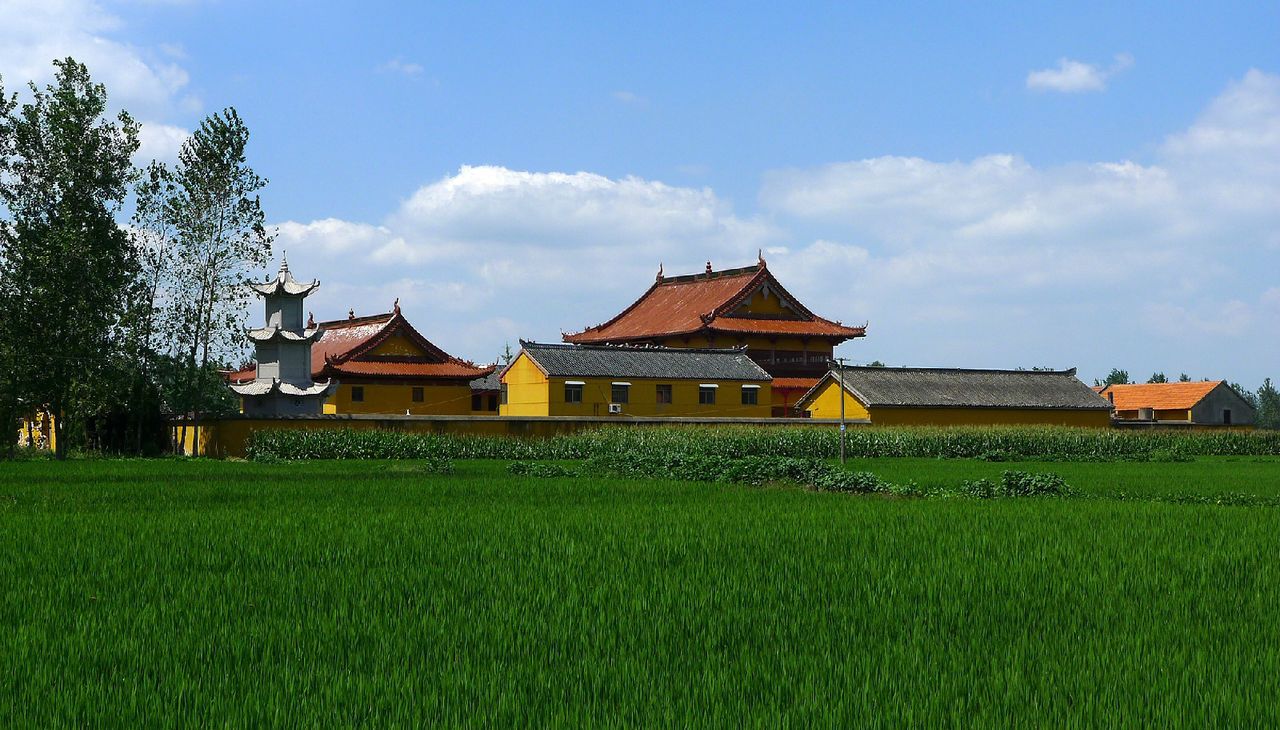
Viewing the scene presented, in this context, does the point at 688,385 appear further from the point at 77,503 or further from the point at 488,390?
the point at 77,503

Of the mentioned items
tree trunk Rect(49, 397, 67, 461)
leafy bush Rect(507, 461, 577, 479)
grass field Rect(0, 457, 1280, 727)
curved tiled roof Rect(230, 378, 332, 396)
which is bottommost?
grass field Rect(0, 457, 1280, 727)

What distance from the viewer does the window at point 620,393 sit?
40875 mm

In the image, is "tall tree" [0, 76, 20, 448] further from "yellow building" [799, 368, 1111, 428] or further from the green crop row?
"yellow building" [799, 368, 1111, 428]

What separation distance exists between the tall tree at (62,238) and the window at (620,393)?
669 inches

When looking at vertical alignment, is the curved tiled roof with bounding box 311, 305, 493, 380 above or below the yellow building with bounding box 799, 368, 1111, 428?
above

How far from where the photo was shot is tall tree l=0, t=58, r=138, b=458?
2794 cm

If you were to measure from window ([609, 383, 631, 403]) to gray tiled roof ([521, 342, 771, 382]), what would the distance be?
34 cm

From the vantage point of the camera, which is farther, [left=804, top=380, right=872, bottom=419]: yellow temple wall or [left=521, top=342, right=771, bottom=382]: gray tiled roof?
[left=521, top=342, right=771, bottom=382]: gray tiled roof

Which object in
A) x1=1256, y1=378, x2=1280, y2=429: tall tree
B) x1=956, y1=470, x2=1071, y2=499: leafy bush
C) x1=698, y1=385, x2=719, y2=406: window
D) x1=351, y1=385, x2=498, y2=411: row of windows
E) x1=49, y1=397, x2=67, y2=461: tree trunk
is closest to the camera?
x1=956, y1=470, x2=1071, y2=499: leafy bush

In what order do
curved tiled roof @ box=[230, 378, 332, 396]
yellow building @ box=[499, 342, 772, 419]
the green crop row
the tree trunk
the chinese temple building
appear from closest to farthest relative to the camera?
the tree trunk → the green crop row → curved tiled roof @ box=[230, 378, 332, 396] → yellow building @ box=[499, 342, 772, 419] → the chinese temple building

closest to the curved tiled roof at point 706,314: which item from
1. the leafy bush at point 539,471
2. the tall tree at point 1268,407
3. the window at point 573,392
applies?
the window at point 573,392

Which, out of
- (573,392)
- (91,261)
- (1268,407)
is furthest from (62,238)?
(1268,407)

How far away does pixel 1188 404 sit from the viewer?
5906cm

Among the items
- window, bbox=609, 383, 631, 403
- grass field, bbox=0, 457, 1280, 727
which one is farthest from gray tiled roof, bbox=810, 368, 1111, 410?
grass field, bbox=0, 457, 1280, 727
